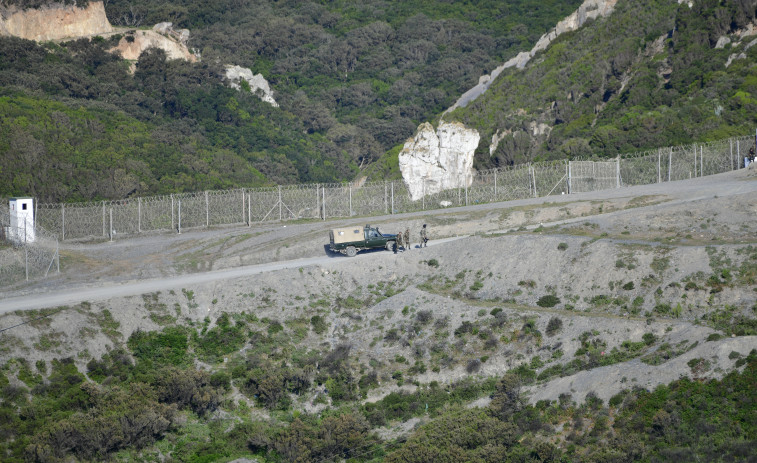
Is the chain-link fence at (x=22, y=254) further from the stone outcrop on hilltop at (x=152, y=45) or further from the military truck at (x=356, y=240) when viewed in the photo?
the stone outcrop on hilltop at (x=152, y=45)

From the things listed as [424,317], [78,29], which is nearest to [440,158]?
[424,317]

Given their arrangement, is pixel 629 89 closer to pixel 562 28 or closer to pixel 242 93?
pixel 562 28

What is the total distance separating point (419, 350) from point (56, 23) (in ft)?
287

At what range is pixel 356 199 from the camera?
55469 millimetres

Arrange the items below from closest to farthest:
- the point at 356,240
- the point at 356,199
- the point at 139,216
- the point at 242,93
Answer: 1. the point at 356,240
2. the point at 139,216
3. the point at 356,199
4. the point at 242,93

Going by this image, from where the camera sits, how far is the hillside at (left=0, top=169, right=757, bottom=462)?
92.7 feet

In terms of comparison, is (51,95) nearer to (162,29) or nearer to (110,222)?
(162,29)

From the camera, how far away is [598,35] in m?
97.3

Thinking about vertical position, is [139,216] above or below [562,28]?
below

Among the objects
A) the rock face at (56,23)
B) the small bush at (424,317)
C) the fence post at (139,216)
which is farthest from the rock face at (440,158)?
the rock face at (56,23)

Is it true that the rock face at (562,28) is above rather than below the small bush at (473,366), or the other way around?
above

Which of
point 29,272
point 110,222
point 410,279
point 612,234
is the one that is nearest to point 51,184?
point 110,222

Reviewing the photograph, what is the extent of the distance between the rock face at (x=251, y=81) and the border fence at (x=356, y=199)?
62.2 meters

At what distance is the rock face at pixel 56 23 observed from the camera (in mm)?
104688
